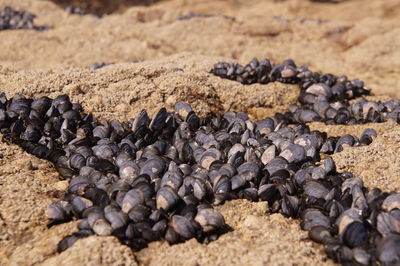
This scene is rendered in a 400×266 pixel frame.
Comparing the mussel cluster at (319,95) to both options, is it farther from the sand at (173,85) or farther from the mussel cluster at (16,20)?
the mussel cluster at (16,20)

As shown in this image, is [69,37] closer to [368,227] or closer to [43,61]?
[43,61]

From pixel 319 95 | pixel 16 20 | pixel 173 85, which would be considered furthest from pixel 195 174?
pixel 16 20

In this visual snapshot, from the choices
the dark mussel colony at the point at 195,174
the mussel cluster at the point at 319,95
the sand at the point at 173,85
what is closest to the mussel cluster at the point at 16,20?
the sand at the point at 173,85

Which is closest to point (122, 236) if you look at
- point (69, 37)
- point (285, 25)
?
point (69, 37)

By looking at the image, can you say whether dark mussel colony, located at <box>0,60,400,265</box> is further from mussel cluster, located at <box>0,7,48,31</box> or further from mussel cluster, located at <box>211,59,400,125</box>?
mussel cluster, located at <box>0,7,48,31</box>

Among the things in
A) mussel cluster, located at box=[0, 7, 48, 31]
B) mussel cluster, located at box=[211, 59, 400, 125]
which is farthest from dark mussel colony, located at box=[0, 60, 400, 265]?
mussel cluster, located at box=[0, 7, 48, 31]

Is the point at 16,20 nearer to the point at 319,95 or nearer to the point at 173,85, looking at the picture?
the point at 173,85
